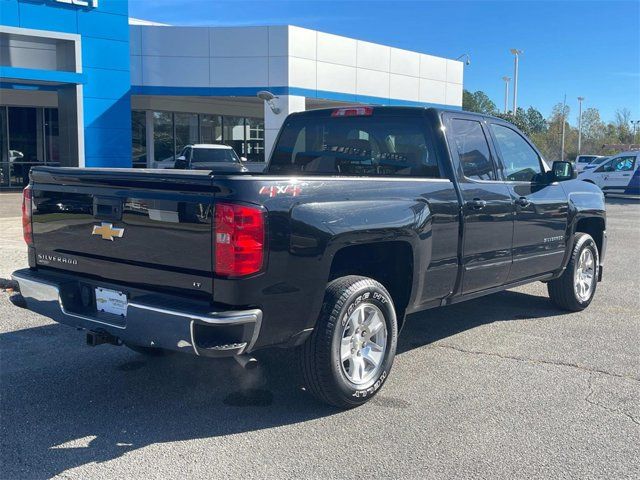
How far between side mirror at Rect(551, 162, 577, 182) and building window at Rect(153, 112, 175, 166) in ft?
78.9

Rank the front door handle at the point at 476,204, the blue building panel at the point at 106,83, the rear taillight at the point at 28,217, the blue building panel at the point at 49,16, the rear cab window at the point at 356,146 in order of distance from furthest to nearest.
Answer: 1. the blue building panel at the point at 106,83
2. the blue building panel at the point at 49,16
3. the rear cab window at the point at 356,146
4. the front door handle at the point at 476,204
5. the rear taillight at the point at 28,217

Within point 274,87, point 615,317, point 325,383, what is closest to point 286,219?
point 325,383

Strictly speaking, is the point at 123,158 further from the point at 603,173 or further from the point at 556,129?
the point at 556,129

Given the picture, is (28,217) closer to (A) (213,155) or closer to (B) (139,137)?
(A) (213,155)

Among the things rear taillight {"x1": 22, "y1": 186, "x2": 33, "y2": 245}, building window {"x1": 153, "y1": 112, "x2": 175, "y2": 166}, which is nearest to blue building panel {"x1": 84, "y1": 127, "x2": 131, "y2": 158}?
building window {"x1": 153, "y1": 112, "x2": 175, "y2": 166}

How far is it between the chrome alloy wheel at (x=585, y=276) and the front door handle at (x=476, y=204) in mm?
2212

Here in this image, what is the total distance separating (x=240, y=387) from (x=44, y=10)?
1694 cm

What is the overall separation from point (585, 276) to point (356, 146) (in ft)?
Answer: 10.8

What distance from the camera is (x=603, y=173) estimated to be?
2673cm

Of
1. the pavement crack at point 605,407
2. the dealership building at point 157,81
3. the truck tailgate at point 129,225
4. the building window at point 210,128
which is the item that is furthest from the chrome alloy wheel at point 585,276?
the building window at point 210,128

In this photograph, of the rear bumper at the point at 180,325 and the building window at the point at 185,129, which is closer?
the rear bumper at the point at 180,325

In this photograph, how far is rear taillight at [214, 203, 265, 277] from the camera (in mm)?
3465

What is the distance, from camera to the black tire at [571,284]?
6.76 metres

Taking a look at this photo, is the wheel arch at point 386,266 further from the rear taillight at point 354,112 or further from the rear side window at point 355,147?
the rear taillight at point 354,112
